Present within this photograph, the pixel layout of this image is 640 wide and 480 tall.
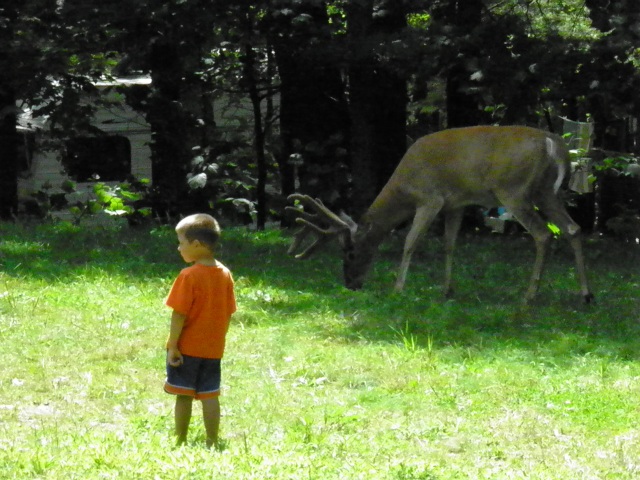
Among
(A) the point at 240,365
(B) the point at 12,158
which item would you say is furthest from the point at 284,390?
(B) the point at 12,158

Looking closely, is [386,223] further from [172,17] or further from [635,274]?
[172,17]

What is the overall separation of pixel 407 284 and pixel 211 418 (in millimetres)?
6538

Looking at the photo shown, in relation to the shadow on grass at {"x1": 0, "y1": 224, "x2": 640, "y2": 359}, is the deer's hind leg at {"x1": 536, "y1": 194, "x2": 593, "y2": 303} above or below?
above

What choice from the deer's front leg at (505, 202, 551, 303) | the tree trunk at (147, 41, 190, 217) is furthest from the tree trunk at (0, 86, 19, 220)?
the deer's front leg at (505, 202, 551, 303)

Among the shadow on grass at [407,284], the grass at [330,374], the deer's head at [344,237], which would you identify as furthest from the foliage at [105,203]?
the deer's head at [344,237]

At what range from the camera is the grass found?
6223 mm

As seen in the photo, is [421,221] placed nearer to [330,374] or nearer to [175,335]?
[330,374]

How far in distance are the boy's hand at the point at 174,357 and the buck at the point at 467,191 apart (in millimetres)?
6005

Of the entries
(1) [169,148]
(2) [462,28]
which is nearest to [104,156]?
(1) [169,148]

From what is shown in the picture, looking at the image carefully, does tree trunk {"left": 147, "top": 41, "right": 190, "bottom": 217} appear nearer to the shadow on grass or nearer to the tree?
the shadow on grass

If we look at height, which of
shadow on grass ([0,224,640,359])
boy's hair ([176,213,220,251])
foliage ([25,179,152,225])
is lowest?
shadow on grass ([0,224,640,359])

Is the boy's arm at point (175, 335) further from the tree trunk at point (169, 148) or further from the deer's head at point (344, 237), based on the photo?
the tree trunk at point (169, 148)

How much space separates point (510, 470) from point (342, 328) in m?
3.95

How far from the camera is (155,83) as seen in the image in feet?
59.0
